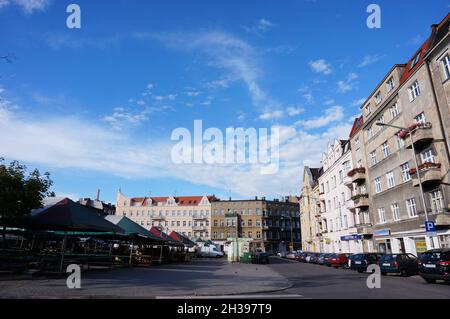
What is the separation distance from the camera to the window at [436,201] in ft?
73.7

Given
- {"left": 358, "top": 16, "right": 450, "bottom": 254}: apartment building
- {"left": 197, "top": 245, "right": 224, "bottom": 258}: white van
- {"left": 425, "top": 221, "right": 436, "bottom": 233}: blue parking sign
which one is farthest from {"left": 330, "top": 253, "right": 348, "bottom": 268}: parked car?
{"left": 197, "top": 245, "right": 224, "bottom": 258}: white van

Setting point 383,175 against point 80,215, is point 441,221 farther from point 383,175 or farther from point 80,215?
point 80,215

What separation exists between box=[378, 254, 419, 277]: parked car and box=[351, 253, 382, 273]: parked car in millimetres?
2999

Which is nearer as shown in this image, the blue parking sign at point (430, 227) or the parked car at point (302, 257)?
the blue parking sign at point (430, 227)

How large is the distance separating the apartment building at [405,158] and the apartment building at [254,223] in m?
51.3

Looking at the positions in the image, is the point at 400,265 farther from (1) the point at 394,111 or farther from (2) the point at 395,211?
(1) the point at 394,111

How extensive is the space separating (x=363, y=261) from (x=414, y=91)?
47.9ft

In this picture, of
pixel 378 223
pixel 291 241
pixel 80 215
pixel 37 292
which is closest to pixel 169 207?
pixel 291 241

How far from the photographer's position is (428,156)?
24.0 m

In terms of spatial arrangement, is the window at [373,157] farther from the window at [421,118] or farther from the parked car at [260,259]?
the parked car at [260,259]

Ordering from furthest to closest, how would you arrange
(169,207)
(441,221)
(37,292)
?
(169,207) → (441,221) → (37,292)

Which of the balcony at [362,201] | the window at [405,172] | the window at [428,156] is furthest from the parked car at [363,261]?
the balcony at [362,201]
